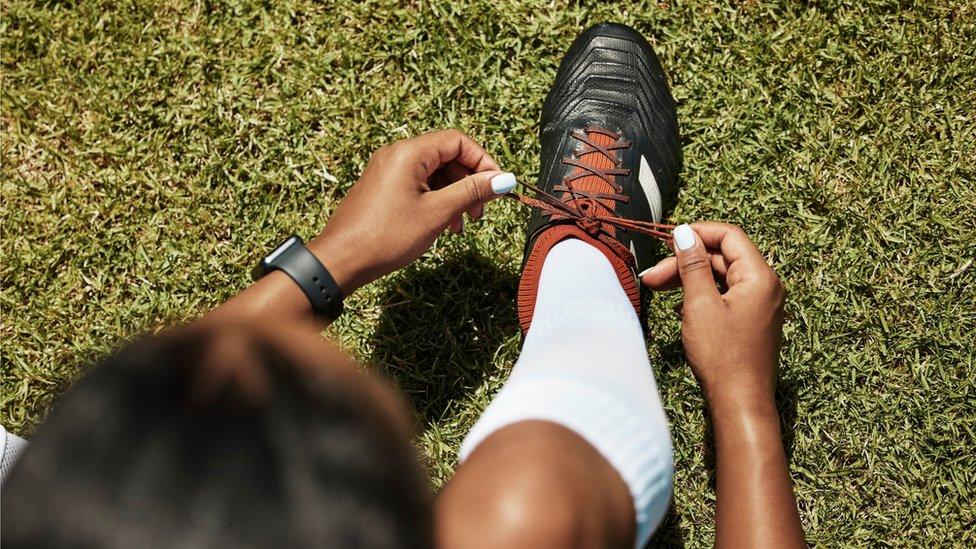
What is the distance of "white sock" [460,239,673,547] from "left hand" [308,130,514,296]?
42 centimetres

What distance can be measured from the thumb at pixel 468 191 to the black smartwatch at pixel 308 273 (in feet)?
1.37

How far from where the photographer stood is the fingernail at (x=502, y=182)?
92.9 inches

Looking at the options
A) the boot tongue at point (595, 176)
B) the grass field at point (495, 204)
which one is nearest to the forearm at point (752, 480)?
the grass field at point (495, 204)

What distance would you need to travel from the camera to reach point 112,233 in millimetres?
3023

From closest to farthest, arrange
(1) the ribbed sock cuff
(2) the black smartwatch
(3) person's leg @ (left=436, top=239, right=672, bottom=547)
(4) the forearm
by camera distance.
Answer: (3) person's leg @ (left=436, top=239, right=672, bottom=547) < (1) the ribbed sock cuff < (4) the forearm < (2) the black smartwatch

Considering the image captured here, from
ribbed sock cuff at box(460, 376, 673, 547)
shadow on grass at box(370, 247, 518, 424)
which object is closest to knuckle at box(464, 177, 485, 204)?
shadow on grass at box(370, 247, 518, 424)

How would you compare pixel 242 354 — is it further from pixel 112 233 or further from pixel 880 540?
pixel 880 540

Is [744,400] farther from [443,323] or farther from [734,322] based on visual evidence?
[443,323]

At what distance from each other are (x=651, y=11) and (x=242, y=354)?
8.26 ft

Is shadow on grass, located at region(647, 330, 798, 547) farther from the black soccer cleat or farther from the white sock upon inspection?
the white sock

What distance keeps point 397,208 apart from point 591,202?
766 millimetres

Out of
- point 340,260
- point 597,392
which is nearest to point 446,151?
point 340,260

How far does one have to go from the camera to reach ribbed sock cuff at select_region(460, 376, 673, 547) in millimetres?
1448

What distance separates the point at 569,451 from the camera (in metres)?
1.34
